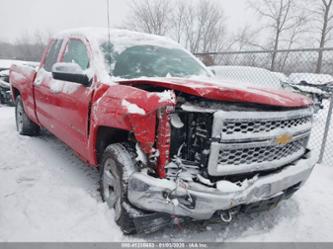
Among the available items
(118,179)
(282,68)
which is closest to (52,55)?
(118,179)

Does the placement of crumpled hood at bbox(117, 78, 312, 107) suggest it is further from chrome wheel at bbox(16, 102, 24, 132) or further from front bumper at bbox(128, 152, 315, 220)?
chrome wheel at bbox(16, 102, 24, 132)

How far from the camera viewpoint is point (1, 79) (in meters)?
9.86

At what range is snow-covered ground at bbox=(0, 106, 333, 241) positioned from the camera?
8.22ft

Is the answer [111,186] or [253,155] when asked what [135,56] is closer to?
[111,186]

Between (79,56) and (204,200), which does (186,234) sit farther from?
(79,56)

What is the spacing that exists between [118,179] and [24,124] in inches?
151

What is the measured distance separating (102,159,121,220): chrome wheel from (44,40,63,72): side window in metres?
2.28

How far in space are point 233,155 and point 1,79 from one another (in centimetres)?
1014

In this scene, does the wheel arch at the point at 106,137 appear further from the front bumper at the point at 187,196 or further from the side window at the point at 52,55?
the side window at the point at 52,55

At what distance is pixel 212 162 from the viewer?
206 cm

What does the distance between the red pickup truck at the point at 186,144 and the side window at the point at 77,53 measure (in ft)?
1.27

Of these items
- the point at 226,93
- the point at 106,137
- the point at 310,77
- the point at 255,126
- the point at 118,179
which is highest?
the point at 226,93

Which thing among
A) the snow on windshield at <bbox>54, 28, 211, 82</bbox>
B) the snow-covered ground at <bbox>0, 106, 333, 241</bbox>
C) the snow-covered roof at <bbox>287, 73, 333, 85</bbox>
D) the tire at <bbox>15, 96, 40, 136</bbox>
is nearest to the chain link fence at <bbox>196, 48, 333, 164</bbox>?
the snow-covered roof at <bbox>287, 73, 333, 85</bbox>

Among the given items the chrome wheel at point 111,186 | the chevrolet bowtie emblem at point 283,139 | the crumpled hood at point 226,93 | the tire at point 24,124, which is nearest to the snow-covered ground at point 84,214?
the chrome wheel at point 111,186
